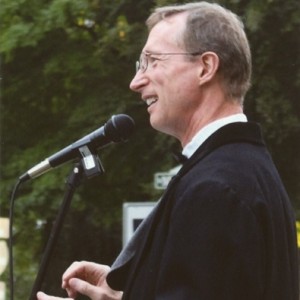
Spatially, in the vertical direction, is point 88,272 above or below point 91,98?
above

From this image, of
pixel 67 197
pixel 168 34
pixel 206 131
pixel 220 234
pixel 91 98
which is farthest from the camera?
pixel 91 98

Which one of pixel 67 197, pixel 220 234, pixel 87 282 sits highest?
pixel 220 234

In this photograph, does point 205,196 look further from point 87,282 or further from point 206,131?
point 87,282

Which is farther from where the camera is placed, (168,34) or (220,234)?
(168,34)

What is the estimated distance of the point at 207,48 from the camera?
101 inches

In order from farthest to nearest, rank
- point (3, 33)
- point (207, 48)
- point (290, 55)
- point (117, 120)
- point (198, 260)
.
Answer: point (3, 33), point (290, 55), point (117, 120), point (207, 48), point (198, 260)

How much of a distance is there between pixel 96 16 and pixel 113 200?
1.80 metres

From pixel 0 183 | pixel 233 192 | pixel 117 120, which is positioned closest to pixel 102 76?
pixel 0 183

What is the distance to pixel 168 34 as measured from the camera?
8.66 feet

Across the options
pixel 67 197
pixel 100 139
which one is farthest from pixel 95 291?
pixel 100 139

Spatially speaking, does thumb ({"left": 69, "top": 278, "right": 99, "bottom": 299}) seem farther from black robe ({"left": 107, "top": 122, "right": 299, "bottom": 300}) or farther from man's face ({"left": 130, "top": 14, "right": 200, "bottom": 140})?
man's face ({"left": 130, "top": 14, "right": 200, "bottom": 140})

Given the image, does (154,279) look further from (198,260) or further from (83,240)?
(83,240)

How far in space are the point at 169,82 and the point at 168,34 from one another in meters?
0.14

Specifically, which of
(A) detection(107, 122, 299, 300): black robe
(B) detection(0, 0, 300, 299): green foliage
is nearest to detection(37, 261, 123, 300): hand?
(A) detection(107, 122, 299, 300): black robe
